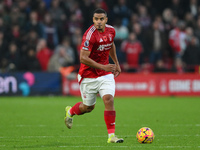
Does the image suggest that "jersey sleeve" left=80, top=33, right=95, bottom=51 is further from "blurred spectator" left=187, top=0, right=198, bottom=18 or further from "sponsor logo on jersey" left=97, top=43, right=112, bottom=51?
"blurred spectator" left=187, top=0, right=198, bottom=18

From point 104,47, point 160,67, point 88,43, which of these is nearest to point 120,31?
point 160,67

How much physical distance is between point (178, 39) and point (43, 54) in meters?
6.04

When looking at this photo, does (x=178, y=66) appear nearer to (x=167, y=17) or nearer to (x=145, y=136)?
(x=167, y=17)

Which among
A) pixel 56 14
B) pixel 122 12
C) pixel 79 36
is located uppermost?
pixel 122 12

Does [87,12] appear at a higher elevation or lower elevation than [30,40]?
higher

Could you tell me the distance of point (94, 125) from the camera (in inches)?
425

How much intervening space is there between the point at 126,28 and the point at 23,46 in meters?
4.64

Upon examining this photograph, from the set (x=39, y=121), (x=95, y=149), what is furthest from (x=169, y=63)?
(x=95, y=149)

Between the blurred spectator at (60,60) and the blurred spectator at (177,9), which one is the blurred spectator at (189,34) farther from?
the blurred spectator at (60,60)

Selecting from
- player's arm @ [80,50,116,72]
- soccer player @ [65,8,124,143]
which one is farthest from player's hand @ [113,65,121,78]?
player's arm @ [80,50,116,72]

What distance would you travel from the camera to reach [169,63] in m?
21.5

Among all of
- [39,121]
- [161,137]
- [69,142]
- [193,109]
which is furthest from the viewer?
[193,109]

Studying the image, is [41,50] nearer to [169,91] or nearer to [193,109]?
[169,91]

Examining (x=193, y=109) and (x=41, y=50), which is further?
(x=41, y=50)
